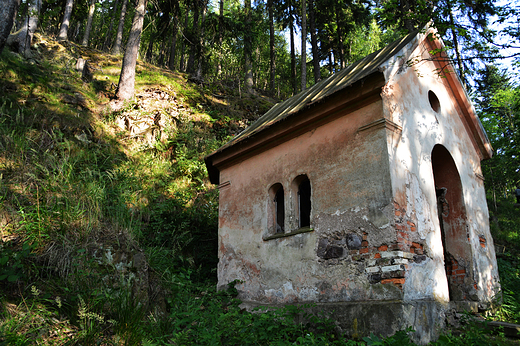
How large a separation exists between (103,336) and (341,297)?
134 inches

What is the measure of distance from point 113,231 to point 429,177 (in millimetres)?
5752

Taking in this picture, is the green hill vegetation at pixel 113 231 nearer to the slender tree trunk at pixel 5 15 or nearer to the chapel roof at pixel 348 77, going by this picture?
the slender tree trunk at pixel 5 15

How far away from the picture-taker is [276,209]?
290 inches

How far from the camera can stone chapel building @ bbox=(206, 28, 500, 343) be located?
5.14 m

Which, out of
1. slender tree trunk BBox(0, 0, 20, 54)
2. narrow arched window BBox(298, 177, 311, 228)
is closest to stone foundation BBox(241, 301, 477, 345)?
narrow arched window BBox(298, 177, 311, 228)

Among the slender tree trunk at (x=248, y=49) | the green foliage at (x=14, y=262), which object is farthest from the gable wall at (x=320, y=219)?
the slender tree trunk at (x=248, y=49)

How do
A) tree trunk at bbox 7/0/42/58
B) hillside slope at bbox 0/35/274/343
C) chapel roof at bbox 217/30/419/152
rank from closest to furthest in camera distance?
hillside slope at bbox 0/35/274/343 < chapel roof at bbox 217/30/419/152 < tree trunk at bbox 7/0/42/58

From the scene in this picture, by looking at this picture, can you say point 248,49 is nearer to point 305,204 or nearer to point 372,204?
point 305,204

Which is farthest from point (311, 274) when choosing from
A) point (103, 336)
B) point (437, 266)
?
point (103, 336)

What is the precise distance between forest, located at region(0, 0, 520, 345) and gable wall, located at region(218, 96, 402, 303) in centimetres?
58

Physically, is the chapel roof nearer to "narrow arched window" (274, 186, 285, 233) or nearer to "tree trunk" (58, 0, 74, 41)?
"narrow arched window" (274, 186, 285, 233)

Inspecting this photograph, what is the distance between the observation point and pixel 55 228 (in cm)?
549

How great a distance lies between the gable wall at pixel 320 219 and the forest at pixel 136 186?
22.9 inches

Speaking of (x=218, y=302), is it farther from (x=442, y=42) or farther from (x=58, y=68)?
(x=58, y=68)
